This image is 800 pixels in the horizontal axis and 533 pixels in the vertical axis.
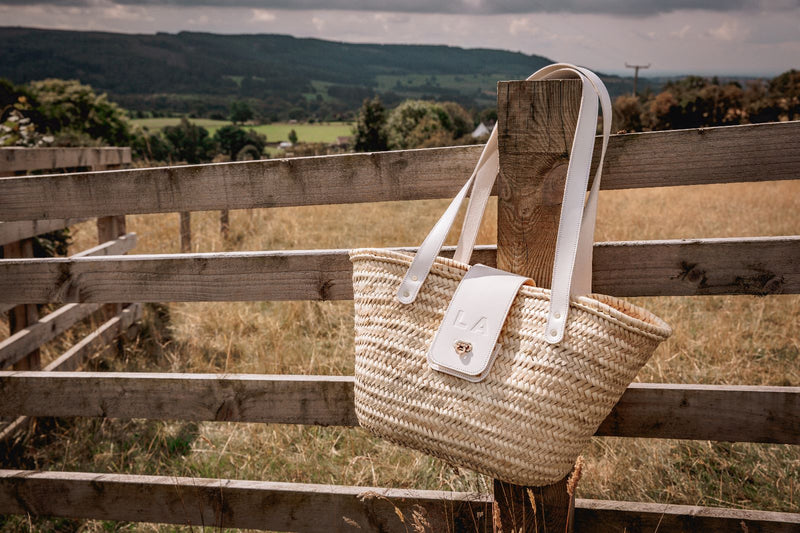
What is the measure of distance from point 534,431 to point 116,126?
194 feet

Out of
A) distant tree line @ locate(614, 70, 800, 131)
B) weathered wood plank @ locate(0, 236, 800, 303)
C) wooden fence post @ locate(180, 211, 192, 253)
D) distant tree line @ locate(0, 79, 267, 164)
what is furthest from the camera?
distant tree line @ locate(614, 70, 800, 131)

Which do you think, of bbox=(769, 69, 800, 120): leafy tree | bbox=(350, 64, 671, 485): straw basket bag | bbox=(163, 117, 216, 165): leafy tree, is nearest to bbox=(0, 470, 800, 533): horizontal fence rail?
bbox=(350, 64, 671, 485): straw basket bag

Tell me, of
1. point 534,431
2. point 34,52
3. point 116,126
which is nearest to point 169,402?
point 534,431

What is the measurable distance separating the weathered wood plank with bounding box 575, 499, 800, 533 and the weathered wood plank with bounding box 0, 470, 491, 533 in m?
0.37

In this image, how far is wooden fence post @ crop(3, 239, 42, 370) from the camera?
10.9ft

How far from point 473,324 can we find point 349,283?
63 centimetres

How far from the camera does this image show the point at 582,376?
1308 millimetres

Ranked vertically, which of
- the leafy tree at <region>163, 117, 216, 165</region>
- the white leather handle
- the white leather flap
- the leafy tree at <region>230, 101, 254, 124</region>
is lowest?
the white leather flap

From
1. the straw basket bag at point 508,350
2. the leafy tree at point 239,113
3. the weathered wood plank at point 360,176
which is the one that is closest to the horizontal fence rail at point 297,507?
the straw basket bag at point 508,350

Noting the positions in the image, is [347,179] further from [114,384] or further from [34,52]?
[34,52]

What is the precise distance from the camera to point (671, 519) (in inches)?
72.1

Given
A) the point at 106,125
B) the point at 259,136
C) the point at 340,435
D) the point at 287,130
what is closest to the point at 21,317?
the point at 340,435

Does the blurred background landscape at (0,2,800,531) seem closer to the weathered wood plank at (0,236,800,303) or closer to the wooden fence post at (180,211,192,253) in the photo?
the wooden fence post at (180,211,192,253)

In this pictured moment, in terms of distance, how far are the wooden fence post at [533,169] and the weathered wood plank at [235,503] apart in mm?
448
